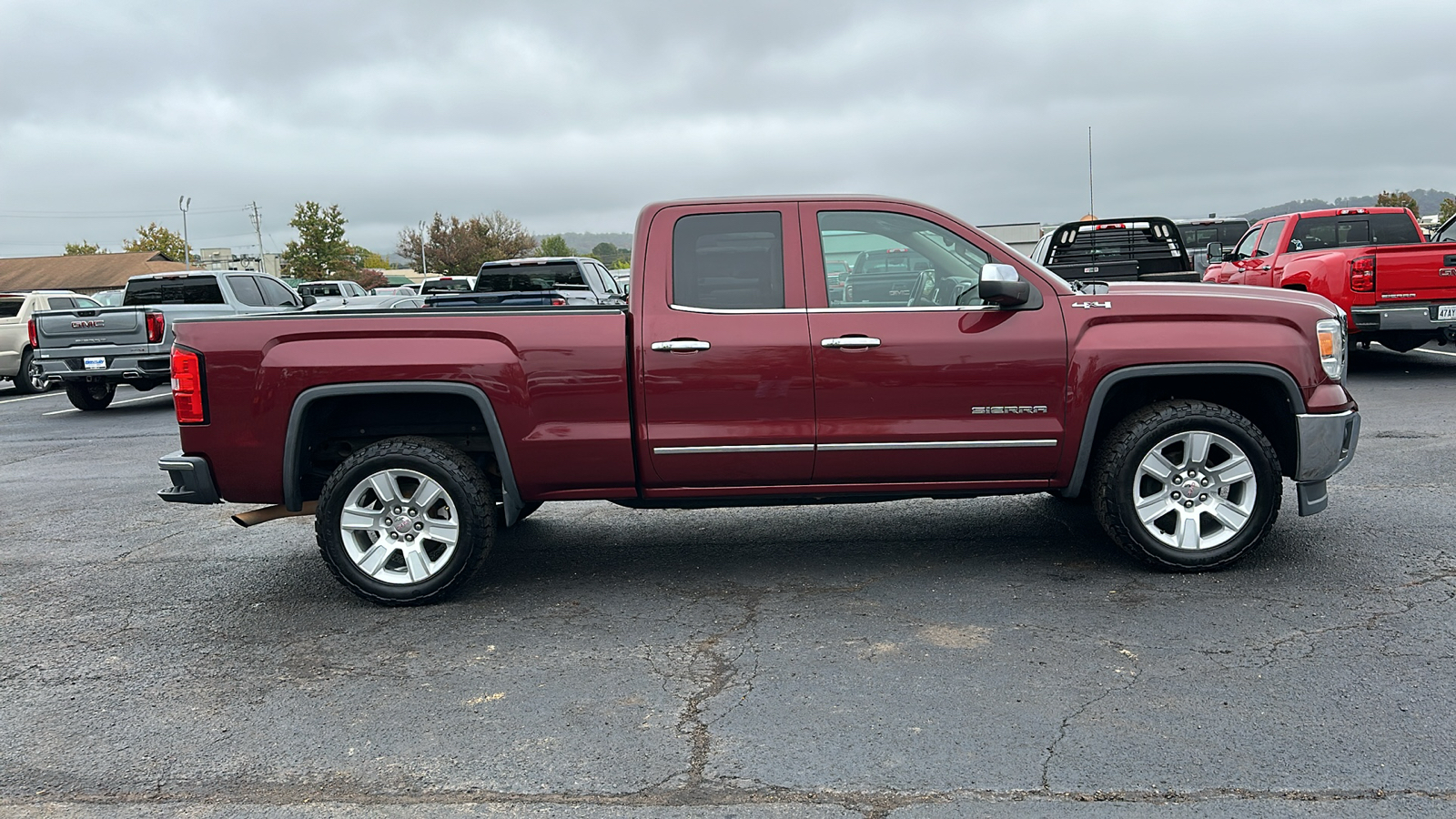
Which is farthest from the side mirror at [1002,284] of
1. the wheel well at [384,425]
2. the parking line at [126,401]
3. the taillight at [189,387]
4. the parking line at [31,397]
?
the parking line at [31,397]

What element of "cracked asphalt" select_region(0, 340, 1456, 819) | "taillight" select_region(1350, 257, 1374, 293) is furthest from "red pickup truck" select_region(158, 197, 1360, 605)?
"taillight" select_region(1350, 257, 1374, 293)

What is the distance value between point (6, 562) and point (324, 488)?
2.77 meters

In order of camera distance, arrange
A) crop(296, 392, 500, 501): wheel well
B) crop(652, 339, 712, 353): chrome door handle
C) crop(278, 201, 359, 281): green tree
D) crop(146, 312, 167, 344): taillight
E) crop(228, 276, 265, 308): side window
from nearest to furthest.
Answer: crop(652, 339, 712, 353): chrome door handle < crop(296, 392, 500, 501): wheel well < crop(146, 312, 167, 344): taillight < crop(228, 276, 265, 308): side window < crop(278, 201, 359, 281): green tree

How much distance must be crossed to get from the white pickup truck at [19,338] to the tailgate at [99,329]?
3770 millimetres

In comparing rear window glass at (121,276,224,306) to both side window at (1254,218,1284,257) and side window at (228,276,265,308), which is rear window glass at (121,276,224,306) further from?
side window at (1254,218,1284,257)

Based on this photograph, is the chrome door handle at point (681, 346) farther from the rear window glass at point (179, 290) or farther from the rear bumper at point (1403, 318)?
the rear window glass at point (179, 290)

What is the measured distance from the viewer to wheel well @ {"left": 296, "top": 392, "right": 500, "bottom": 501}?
5.40m

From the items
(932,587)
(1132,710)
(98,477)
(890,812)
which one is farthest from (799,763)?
(98,477)

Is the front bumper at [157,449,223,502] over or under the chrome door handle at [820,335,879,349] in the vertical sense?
under

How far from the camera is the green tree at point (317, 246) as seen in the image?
3036 inches

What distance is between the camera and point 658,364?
202 inches

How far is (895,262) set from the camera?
17.6 feet

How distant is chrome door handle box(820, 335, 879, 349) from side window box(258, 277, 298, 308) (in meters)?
13.3

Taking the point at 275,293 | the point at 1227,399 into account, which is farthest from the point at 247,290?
the point at 1227,399
